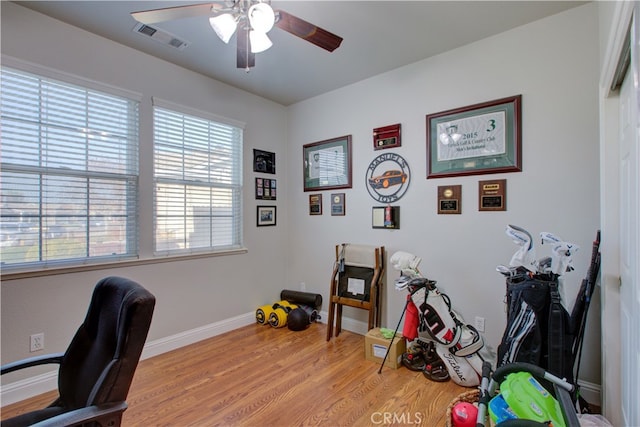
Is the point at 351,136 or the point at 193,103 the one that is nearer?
the point at 193,103

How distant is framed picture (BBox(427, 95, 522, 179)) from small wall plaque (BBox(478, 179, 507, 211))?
102 mm

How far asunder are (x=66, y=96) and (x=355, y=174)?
2.66m

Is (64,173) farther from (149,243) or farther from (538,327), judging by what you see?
(538,327)

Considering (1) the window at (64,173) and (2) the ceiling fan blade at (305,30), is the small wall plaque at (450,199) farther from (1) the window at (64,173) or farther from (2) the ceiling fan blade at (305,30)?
(1) the window at (64,173)

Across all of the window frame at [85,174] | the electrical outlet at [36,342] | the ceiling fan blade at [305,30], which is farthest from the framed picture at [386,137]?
the electrical outlet at [36,342]

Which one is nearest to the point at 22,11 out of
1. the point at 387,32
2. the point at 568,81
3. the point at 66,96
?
the point at 66,96

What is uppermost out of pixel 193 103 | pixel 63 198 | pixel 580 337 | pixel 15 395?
pixel 193 103

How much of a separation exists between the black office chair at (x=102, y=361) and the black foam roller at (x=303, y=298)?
2500 mm

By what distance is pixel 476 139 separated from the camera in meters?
2.61

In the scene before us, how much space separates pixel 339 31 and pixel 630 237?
2.28 meters

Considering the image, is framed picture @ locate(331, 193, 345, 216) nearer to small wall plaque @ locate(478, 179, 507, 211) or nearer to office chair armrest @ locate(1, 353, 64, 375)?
small wall plaque @ locate(478, 179, 507, 211)

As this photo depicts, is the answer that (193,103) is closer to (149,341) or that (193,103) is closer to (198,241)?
(198,241)

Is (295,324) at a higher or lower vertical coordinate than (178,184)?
lower

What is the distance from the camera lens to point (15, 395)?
213 centimetres
